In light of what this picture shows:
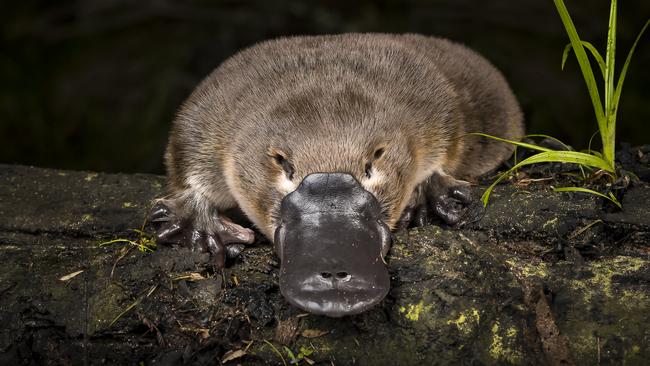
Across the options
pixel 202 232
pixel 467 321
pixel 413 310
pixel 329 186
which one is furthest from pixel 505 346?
pixel 202 232

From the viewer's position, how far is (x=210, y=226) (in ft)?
10.6

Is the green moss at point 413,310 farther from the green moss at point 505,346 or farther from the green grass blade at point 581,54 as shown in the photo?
the green grass blade at point 581,54

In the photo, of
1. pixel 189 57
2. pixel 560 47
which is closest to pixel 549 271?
pixel 560 47

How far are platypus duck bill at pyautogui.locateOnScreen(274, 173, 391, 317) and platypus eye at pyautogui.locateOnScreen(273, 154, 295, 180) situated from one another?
0.14 meters

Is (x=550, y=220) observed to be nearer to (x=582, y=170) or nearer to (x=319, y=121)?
(x=582, y=170)

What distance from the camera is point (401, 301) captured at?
2570mm

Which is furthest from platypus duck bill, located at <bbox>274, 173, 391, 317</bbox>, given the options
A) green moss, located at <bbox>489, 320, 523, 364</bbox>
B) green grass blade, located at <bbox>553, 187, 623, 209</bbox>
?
green grass blade, located at <bbox>553, 187, 623, 209</bbox>

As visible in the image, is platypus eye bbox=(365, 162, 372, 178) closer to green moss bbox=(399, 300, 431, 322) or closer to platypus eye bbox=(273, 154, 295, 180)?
platypus eye bbox=(273, 154, 295, 180)

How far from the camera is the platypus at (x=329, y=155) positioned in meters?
2.49

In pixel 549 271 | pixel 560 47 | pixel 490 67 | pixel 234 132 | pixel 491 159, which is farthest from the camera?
pixel 560 47

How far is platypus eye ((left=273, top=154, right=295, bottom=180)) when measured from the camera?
9.04ft

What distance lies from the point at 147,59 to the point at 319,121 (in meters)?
3.05

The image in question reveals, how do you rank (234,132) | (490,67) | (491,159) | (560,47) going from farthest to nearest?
(560,47) → (490,67) → (491,159) → (234,132)

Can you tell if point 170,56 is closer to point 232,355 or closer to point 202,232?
point 202,232
